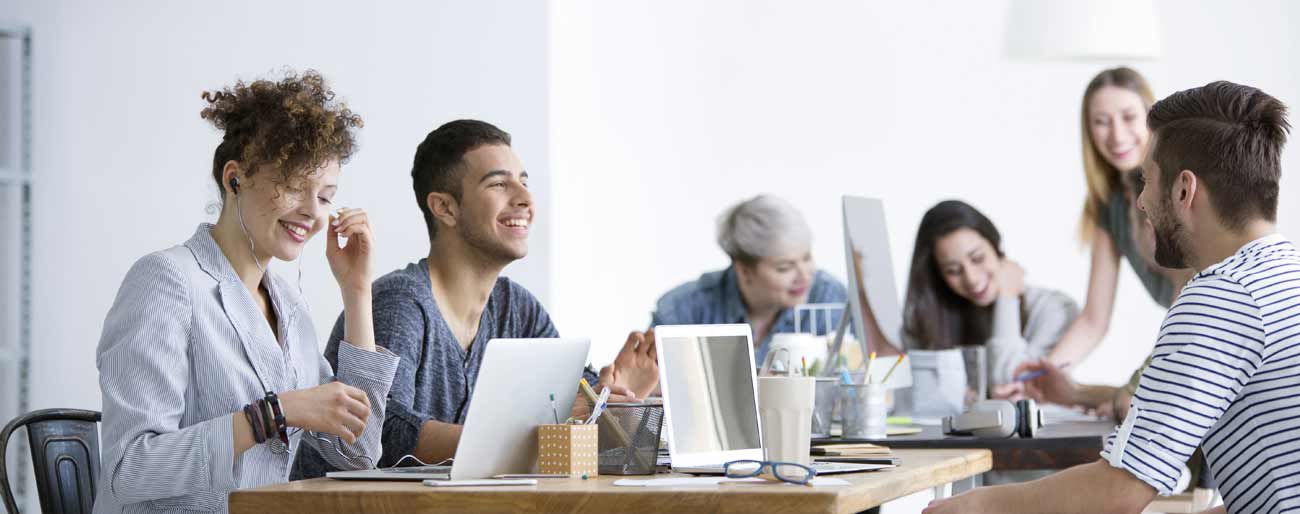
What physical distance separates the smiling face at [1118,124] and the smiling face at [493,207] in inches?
111

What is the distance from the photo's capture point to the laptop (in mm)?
1844

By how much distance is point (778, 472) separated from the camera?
164 cm

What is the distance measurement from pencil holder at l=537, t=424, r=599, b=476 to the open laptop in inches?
1.4

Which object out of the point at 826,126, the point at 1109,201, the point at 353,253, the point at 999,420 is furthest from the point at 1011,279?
the point at 353,253

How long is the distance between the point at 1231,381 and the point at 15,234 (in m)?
3.12

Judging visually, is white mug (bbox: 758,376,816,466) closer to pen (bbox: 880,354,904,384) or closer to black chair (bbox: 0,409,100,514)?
black chair (bbox: 0,409,100,514)

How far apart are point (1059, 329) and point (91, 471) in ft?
12.3

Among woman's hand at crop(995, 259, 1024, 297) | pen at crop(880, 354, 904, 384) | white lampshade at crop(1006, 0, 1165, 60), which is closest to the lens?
pen at crop(880, 354, 904, 384)

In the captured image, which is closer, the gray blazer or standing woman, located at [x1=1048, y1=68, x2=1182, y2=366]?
the gray blazer

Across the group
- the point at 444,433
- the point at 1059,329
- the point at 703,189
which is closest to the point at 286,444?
the point at 444,433

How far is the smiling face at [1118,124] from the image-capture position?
15.7 feet

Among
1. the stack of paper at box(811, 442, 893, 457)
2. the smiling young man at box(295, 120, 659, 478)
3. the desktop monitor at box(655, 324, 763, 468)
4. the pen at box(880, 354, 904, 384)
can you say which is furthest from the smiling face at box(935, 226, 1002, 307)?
the desktop monitor at box(655, 324, 763, 468)

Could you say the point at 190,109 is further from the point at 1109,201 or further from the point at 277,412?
the point at 1109,201

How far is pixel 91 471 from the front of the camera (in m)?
2.18
